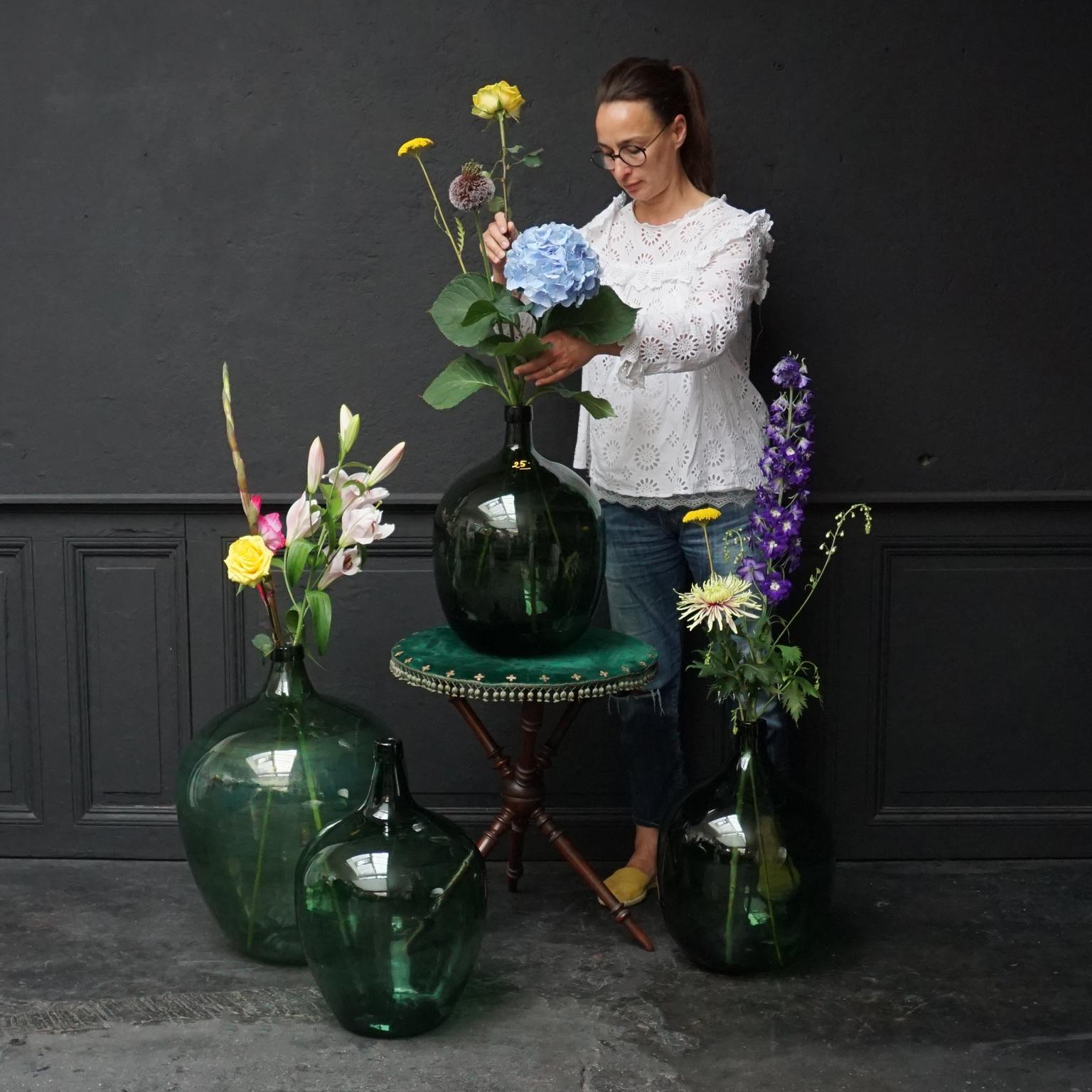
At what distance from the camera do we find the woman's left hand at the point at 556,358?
2.14 m

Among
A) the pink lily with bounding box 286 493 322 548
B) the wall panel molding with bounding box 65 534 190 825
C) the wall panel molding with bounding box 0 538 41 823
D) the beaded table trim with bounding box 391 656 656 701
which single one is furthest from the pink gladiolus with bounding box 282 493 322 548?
the wall panel molding with bounding box 0 538 41 823

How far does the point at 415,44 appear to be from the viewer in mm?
2672

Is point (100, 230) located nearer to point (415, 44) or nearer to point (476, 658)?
point (415, 44)

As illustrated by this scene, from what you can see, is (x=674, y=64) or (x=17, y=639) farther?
(x=17, y=639)

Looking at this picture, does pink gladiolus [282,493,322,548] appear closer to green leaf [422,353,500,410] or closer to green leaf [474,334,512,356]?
green leaf [422,353,500,410]

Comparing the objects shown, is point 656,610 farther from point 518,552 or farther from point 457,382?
point 457,382

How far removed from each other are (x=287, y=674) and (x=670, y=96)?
1310 mm

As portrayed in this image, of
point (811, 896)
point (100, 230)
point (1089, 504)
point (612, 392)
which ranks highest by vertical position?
point (100, 230)

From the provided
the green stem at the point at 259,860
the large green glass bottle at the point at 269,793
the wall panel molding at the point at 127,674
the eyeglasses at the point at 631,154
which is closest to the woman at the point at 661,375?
the eyeglasses at the point at 631,154

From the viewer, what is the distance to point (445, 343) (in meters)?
2.77

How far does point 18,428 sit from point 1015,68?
2330 mm

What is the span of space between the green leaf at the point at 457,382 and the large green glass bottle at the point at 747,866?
78cm

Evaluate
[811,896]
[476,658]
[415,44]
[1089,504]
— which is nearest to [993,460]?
[1089,504]

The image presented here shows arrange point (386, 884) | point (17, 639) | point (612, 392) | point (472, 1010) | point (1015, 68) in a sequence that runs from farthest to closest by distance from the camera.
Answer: point (17, 639)
point (1015, 68)
point (612, 392)
point (472, 1010)
point (386, 884)
